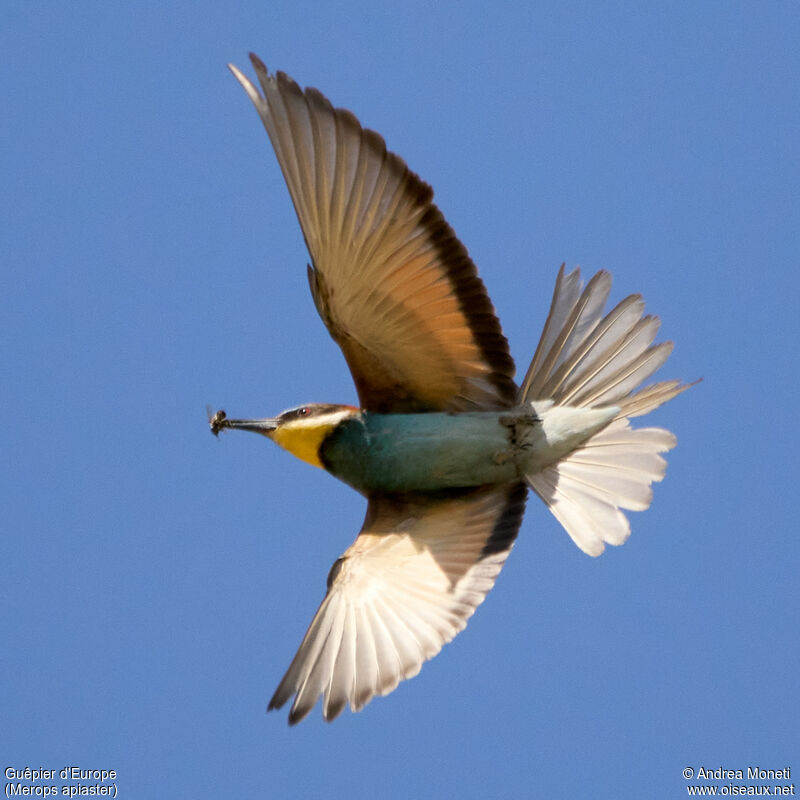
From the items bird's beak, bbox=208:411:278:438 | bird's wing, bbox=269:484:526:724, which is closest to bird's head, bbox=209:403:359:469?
bird's beak, bbox=208:411:278:438

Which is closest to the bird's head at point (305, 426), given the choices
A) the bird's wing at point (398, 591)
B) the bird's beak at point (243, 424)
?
the bird's beak at point (243, 424)

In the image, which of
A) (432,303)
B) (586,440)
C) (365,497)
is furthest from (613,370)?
(365,497)

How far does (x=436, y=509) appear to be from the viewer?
5750 millimetres

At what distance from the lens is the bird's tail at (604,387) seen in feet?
18.2

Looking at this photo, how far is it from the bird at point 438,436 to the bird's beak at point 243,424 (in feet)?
0.03

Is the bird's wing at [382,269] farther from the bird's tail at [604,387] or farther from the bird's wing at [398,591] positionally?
the bird's wing at [398,591]

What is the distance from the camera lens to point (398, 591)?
5.63m

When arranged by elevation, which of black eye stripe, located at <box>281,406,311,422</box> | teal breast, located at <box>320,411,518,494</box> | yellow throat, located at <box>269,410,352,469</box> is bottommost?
teal breast, located at <box>320,411,518,494</box>

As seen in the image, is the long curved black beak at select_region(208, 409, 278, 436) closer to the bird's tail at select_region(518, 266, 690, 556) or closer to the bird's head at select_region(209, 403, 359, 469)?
the bird's head at select_region(209, 403, 359, 469)

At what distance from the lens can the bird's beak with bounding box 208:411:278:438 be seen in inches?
227

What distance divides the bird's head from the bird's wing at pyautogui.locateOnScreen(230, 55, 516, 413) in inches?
5.8

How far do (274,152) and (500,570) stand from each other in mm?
1989

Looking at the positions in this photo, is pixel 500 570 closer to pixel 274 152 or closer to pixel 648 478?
pixel 648 478

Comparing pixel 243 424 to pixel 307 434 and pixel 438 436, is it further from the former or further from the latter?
pixel 438 436
